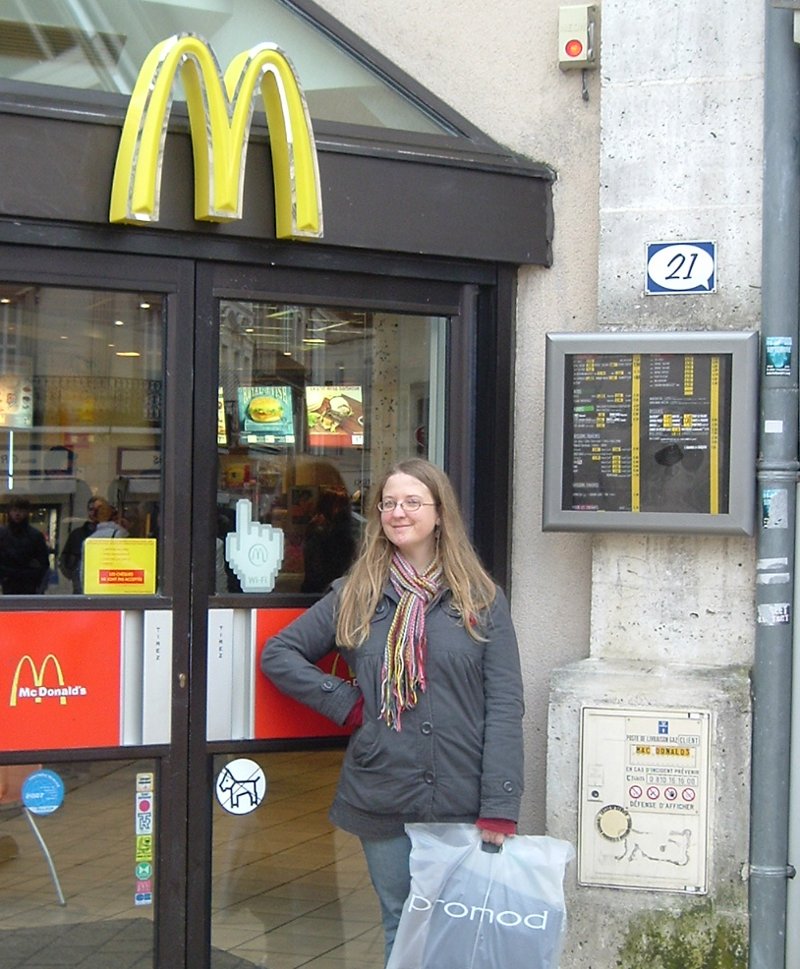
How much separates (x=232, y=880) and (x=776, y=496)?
2.14 metres

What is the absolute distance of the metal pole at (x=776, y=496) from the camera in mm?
4320

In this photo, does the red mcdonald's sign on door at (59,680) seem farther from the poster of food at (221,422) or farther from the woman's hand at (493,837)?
the woman's hand at (493,837)

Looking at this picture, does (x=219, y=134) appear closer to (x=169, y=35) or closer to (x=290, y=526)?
(x=169, y=35)

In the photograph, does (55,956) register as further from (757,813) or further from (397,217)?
(397,217)

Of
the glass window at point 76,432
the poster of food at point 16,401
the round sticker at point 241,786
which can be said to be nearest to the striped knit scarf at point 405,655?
the round sticker at point 241,786

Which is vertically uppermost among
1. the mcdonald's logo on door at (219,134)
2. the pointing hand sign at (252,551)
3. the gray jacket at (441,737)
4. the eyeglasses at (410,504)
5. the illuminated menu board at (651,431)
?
the mcdonald's logo on door at (219,134)

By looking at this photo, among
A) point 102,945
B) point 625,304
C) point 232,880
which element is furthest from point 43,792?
point 625,304

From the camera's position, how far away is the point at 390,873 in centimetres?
399

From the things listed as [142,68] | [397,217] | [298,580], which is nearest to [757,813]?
[298,580]

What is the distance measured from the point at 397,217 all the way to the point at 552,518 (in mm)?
1092

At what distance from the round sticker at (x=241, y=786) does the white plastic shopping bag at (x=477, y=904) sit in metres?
0.82

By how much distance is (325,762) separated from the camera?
457cm

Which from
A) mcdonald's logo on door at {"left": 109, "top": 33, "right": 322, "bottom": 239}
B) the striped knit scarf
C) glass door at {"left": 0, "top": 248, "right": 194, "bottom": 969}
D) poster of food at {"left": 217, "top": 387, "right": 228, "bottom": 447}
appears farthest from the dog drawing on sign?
mcdonald's logo on door at {"left": 109, "top": 33, "right": 322, "bottom": 239}

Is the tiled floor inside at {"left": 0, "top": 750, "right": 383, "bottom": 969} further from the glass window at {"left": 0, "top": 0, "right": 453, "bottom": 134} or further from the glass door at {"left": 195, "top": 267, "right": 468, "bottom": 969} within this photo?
the glass window at {"left": 0, "top": 0, "right": 453, "bottom": 134}
